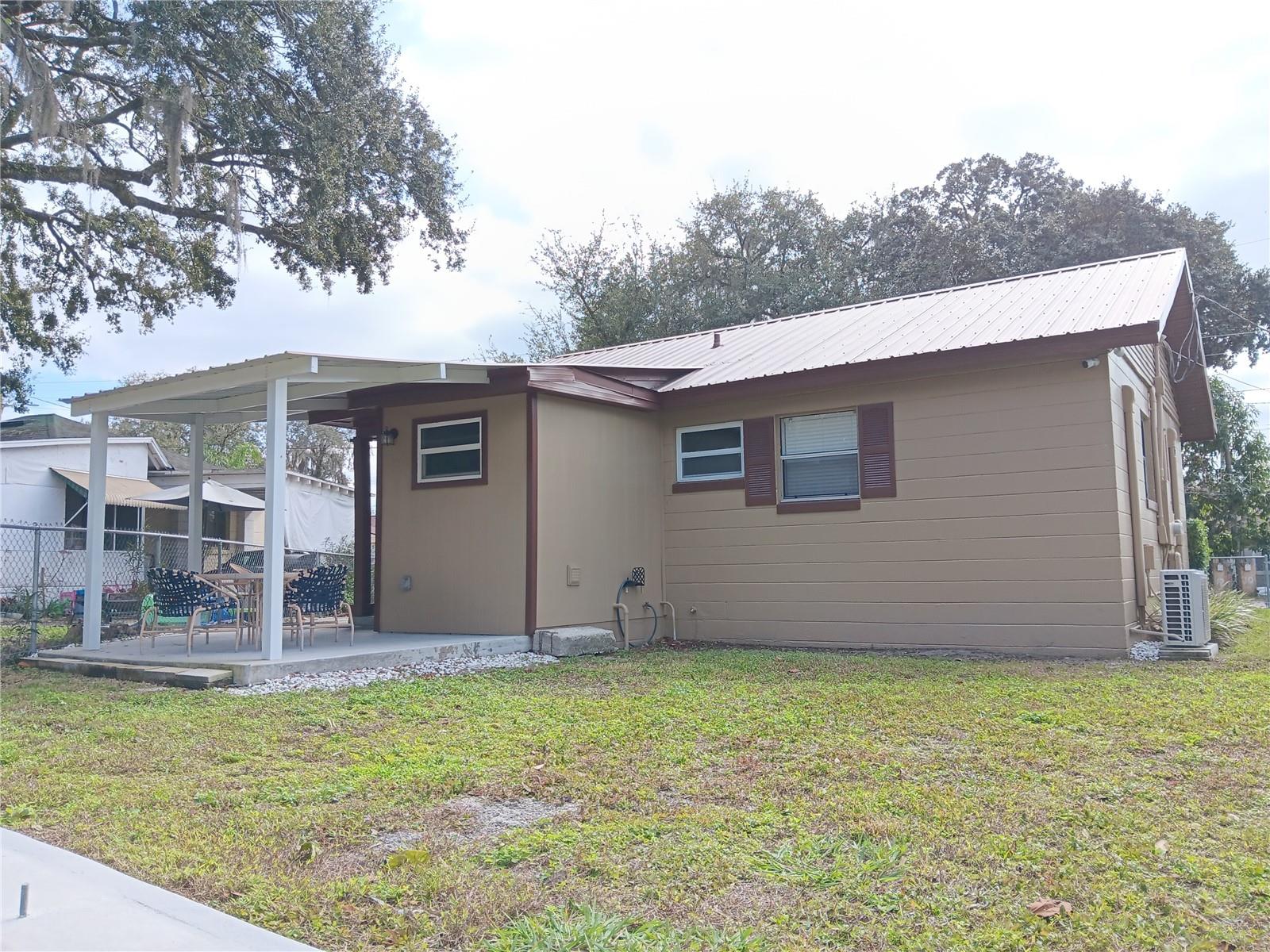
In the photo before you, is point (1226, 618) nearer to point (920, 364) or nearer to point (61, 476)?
point (920, 364)

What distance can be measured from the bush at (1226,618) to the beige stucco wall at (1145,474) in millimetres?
624

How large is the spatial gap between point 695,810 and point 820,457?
21.5 ft

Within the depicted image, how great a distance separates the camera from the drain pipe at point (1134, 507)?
348 inches

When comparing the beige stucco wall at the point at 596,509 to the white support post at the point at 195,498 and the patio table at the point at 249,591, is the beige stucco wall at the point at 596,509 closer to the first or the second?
the patio table at the point at 249,591

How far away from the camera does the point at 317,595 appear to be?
8.59 meters

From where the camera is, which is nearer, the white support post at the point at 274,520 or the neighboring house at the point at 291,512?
the white support post at the point at 274,520

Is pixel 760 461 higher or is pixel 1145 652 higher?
pixel 760 461

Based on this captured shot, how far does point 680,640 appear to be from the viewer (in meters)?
10.6

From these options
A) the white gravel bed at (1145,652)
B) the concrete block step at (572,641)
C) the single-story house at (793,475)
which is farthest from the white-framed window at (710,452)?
the white gravel bed at (1145,652)

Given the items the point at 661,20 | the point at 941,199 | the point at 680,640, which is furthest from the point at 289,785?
the point at 941,199

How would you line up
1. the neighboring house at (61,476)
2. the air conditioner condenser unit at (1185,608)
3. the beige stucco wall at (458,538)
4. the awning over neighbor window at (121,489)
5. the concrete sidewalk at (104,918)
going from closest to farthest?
the concrete sidewalk at (104,918) < the air conditioner condenser unit at (1185,608) < the beige stucco wall at (458,538) < the neighboring house at (61,476) < the awning over neighbor window at (121,489)

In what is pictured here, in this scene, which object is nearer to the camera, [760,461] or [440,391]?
[440,391]

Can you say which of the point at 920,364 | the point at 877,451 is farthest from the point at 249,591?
the point at 920,364

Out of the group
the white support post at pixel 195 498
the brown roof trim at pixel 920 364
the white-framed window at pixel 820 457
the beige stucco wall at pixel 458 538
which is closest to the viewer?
the brown roof trim at pixel 920 364
